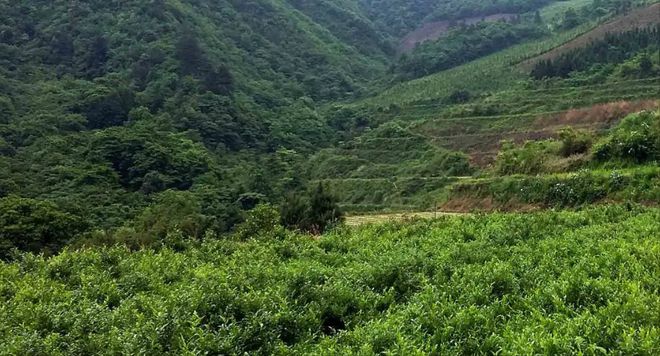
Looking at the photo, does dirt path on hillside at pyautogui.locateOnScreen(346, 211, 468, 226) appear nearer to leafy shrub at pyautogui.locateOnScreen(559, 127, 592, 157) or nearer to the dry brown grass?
leafy shrub at pyautogui.locateOnScreen(559, 127, 592, 157)

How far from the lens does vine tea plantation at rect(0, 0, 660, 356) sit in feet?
37.6

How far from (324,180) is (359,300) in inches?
1804

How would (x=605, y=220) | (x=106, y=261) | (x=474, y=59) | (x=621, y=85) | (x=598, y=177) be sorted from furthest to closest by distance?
(x=474, y=59) → (x=621, y=85) → (x=598, y=177) → (x=605, y=220) → (x=106, y=261)

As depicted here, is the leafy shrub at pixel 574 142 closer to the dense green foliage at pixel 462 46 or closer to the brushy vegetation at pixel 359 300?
the brushy vegetation at pixel 359 300

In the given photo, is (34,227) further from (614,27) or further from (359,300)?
(614,27)

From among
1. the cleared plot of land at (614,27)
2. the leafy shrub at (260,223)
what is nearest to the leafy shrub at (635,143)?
the leafy shrub at (260,223)

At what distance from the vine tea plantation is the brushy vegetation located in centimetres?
7

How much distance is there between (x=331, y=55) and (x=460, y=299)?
10145cm

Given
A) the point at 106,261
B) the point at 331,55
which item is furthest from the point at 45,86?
the point at 106,261

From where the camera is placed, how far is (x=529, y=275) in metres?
Answer: 13.7

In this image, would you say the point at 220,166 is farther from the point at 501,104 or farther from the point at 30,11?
the point at 30,11

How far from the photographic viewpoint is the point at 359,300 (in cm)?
1335

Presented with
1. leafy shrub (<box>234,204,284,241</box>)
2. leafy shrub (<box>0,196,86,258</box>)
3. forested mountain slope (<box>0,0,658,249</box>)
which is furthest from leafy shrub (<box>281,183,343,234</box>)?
leafy shrub (<box>0,196,86,258</box>)

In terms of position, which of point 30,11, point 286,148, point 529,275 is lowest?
point 286,148
